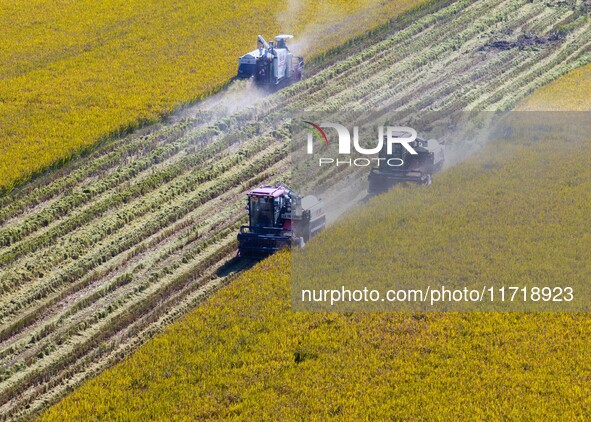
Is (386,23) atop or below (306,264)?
atop

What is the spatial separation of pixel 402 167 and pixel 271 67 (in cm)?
1449

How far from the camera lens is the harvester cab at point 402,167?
4072cm

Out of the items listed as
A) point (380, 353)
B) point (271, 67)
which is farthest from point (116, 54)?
point (380, 353)

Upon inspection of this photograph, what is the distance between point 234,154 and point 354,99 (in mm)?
9654

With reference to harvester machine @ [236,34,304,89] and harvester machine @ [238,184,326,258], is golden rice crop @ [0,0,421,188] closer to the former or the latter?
harvester machine @ [236,34,304,89]

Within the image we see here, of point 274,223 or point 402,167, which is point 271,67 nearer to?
point 402,167

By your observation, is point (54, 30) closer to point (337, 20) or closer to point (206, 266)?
point (337, 20)

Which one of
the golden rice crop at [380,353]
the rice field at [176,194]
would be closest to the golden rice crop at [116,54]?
the rice field at [176,194]

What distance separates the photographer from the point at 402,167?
134 ft

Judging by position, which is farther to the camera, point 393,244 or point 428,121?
point 428,121

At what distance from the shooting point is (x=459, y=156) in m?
44.6

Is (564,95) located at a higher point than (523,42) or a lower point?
lower

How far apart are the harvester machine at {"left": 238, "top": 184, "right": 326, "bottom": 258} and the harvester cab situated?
5.27 m

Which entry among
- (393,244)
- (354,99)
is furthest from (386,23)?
(393,244)
